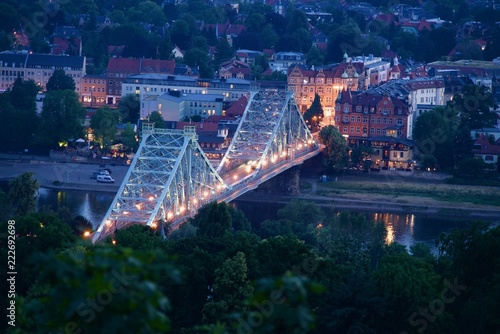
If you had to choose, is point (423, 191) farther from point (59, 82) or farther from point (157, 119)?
point (59, 82)

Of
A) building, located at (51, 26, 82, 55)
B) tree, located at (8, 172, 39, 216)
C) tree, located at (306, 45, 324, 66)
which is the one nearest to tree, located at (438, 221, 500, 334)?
tree, located at (8, 172, 39, 216)

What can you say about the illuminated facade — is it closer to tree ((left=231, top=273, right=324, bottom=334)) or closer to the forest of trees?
the forest of trees

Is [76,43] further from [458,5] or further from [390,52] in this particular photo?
[458,5]

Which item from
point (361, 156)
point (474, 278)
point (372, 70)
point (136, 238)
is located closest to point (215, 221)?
point (136, 238)

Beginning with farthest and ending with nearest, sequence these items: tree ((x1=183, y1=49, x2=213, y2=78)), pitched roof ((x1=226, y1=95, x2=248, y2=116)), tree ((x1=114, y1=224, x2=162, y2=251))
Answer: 1. tree ((x1=183, y1=49, x2=213, y2=78))
2. pitched roof ((x1=226, y1=95, x2=248, y2=116))
3. tree ((x1=114, y1=224, x2=162, y2=251))

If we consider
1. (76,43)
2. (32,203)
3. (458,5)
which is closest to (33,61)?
(76,43)

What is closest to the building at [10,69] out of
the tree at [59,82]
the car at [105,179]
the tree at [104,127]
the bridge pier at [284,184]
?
the tree at [59,82]
